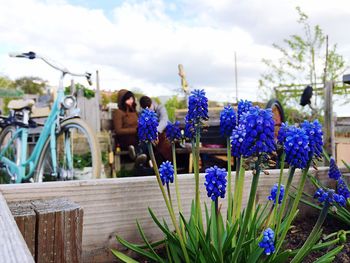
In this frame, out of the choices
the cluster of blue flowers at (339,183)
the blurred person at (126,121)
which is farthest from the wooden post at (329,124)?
the cluster of blue flowers at (339,183)

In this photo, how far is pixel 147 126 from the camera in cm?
102

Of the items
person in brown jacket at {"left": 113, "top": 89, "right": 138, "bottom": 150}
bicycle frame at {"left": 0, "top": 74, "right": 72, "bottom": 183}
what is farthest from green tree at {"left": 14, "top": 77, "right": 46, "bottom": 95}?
bicycle frame at {"left": 0, "top": 74, "right": 72, "bottom": 183}

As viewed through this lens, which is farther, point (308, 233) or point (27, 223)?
point (308, 233)

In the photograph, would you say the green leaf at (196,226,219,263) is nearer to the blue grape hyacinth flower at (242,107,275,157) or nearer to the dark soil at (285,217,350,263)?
the blue grape hyacinth flower at (242,107,275,157)

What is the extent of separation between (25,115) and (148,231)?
10.2 ft

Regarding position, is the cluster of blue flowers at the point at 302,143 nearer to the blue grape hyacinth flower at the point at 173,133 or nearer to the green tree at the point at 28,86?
the blue grape hyacinth flower at the point at 173,133

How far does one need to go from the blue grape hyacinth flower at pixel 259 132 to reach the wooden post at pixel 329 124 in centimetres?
447

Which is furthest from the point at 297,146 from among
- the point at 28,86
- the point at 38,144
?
the point at 28,86

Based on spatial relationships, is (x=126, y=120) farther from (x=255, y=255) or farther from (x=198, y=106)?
(x=255, y=255)

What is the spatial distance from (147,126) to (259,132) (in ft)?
1.04

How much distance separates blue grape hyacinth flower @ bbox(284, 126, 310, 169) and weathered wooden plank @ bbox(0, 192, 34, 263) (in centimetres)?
53

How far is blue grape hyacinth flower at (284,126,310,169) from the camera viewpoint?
33.4 inches

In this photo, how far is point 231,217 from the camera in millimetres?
1113

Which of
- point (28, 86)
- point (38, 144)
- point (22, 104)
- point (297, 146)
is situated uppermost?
point (28, 86)
